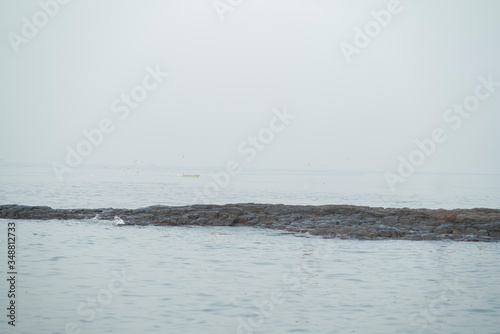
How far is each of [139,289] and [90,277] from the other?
202cm

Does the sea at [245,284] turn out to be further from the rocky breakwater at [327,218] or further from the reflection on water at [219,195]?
the reflection on water at [219,195]

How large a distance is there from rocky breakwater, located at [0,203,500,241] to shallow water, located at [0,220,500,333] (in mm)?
1560

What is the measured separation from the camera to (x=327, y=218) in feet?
86.0

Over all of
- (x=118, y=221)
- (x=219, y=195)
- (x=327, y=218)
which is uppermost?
(x=118, y=221)

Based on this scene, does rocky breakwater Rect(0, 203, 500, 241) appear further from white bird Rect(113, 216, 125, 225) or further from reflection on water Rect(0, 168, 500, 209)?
reflection on water Rect(0, 168, 500, 209)

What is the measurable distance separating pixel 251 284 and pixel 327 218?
12512 millimetres

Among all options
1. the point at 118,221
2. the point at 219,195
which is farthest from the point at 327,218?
the point at 219,195

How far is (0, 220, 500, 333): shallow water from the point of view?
426 inches

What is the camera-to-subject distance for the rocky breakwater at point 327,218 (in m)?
23.1

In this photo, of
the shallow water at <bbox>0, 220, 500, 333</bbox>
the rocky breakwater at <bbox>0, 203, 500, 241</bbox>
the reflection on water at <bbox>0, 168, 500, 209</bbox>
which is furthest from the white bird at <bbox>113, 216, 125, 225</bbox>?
the reflection on water at <bbox>0, 168, 500, 209</bbox>

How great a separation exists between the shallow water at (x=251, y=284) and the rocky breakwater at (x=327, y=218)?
156 centimetres

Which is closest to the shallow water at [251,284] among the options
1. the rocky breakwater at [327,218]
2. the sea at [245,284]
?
the sea at [245,284]

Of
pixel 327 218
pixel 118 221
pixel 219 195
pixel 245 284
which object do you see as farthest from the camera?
pixel 219 195

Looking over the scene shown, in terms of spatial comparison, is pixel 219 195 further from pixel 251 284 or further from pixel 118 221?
pixel 251 284
